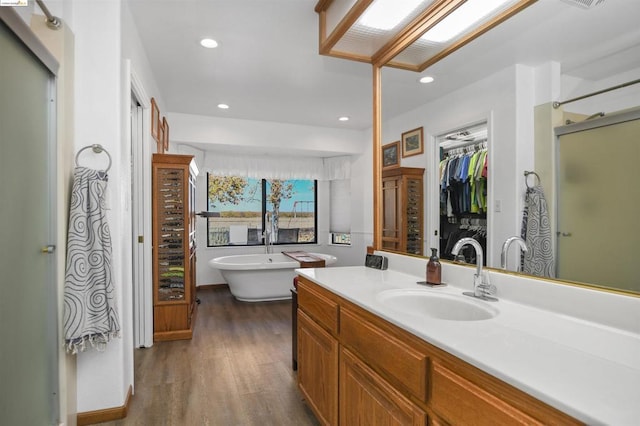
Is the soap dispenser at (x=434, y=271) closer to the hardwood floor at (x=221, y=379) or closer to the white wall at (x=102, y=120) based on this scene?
the hardwood floor at (x=221, y=379)

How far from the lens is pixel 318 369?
1.81 m

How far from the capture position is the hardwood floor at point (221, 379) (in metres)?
2.04

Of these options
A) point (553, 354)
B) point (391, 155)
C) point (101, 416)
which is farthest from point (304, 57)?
point (101, 416)

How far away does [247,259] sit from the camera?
5.37 metres

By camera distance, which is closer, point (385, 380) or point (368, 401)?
point (385, 380)

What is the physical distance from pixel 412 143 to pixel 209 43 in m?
1.79

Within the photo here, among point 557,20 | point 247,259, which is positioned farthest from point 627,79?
point 247,259

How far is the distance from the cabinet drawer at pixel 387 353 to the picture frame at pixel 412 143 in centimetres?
104

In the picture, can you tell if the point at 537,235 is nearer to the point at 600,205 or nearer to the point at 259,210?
the point at 600,205

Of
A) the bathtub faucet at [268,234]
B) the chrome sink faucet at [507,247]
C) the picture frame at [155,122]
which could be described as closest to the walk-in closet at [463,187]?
the chrome sink faucet at [507,247]

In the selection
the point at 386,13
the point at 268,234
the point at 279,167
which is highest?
the point at 386,13

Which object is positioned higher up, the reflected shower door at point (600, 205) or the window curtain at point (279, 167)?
the window curtain at point (279, 167)

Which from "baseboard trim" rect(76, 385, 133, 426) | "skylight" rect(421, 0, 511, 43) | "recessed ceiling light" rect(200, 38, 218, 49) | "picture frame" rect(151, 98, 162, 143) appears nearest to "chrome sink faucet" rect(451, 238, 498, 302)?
"skylight" rect(421, 0, 511, 43)

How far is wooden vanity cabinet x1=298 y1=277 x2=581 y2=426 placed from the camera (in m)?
0.77
